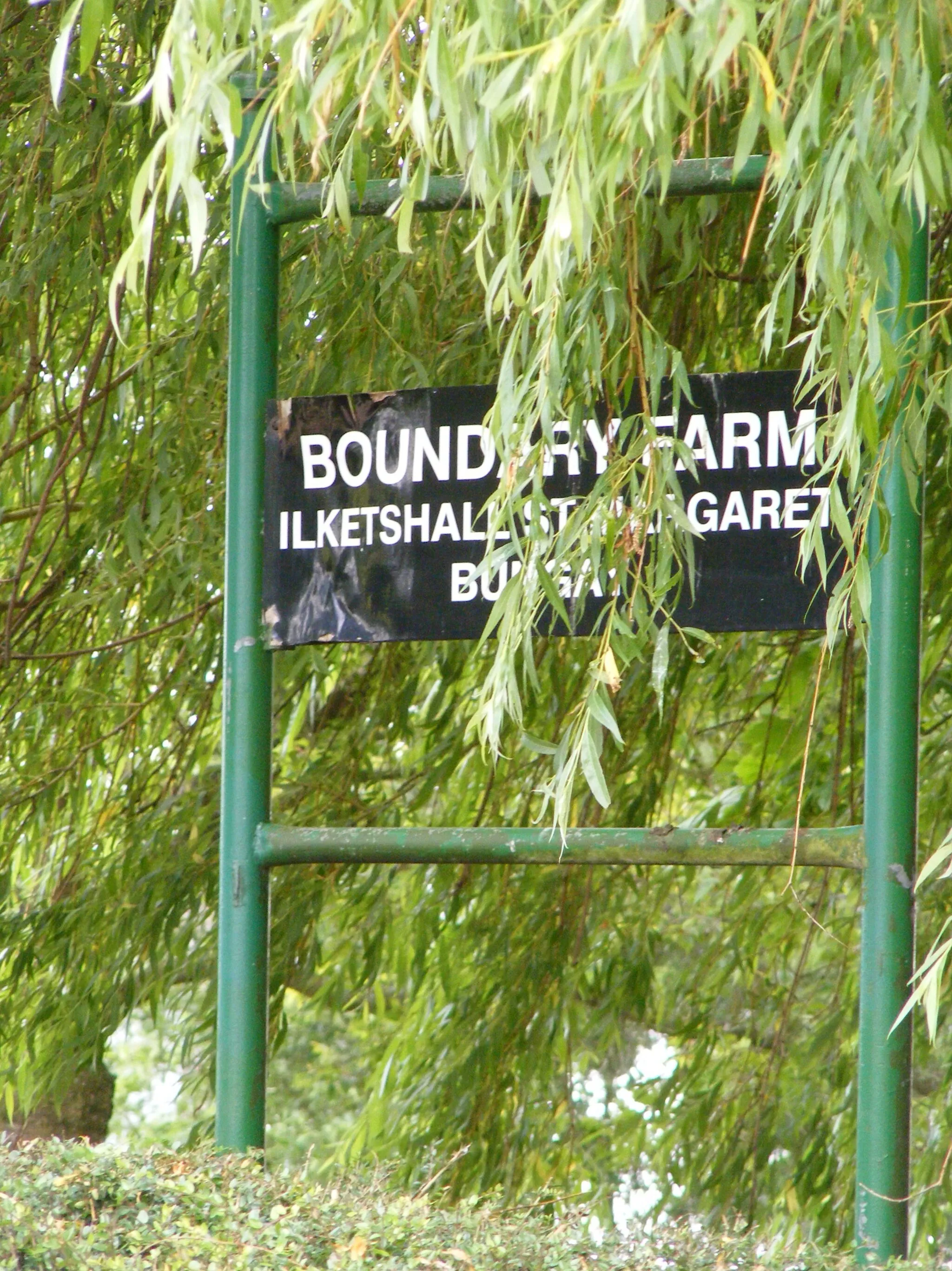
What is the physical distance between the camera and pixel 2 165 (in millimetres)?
3443

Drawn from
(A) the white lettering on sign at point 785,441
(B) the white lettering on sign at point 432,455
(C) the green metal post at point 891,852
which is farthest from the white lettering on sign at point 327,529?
(C) the green metal post at point 891,852

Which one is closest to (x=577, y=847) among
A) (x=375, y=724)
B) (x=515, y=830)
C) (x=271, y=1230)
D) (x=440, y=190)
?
(x=515, y=830)

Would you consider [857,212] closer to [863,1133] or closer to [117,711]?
[863,1133]

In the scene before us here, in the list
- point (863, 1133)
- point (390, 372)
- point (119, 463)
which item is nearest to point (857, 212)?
point (863, 1133)

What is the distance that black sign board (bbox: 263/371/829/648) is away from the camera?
6.41 ft

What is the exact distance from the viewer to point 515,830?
2.00m

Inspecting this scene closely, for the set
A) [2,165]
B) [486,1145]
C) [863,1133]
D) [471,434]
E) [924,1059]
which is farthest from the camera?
[924,1059]

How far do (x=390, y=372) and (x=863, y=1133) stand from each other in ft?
5.96

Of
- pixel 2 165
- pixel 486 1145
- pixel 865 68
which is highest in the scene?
pixel 2 165

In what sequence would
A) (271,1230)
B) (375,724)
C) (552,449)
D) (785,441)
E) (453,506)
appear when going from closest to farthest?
(271,1230) < (552,449) < (785,441) < (453,506) < (375,724)

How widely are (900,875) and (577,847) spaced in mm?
377

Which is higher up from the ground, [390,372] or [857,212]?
[390,372]

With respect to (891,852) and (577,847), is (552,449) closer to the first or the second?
(577,847)

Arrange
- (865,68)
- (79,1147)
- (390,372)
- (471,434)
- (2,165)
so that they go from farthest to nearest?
(2,165), (390,372), (471,434), (79,1147), (865,68)
